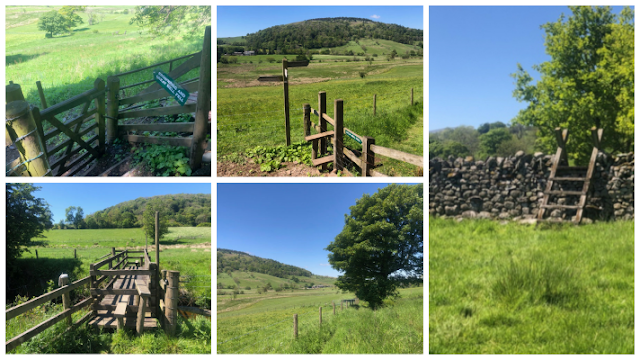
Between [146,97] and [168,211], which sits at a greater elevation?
[146,97]

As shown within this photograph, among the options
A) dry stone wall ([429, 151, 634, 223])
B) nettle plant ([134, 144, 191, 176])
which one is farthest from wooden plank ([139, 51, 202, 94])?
dry stone wall ([429, 151, 634, 223])

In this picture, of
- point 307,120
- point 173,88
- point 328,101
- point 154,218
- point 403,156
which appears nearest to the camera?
point 173,88

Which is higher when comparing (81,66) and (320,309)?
(81,66)

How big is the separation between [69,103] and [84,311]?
218 cm

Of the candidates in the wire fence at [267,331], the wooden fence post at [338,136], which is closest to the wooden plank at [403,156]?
the wooden fence post at [338,136]

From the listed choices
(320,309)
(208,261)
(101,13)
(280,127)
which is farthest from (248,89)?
(320,309)

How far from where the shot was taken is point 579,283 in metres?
4.70

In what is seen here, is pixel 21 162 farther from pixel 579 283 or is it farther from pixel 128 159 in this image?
pixel 579 283

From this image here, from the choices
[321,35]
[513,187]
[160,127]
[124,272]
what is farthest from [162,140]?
[513,187]

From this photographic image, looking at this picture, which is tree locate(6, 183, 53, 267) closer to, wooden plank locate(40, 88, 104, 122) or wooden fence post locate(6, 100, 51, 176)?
wooden fence post locate(6, 100, 51, 176)

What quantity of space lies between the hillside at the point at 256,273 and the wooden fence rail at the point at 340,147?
123 centimetres

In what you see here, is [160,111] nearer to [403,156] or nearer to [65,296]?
[65,296]

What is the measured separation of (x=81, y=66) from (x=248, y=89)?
1.71 meters

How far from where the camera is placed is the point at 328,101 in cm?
600
